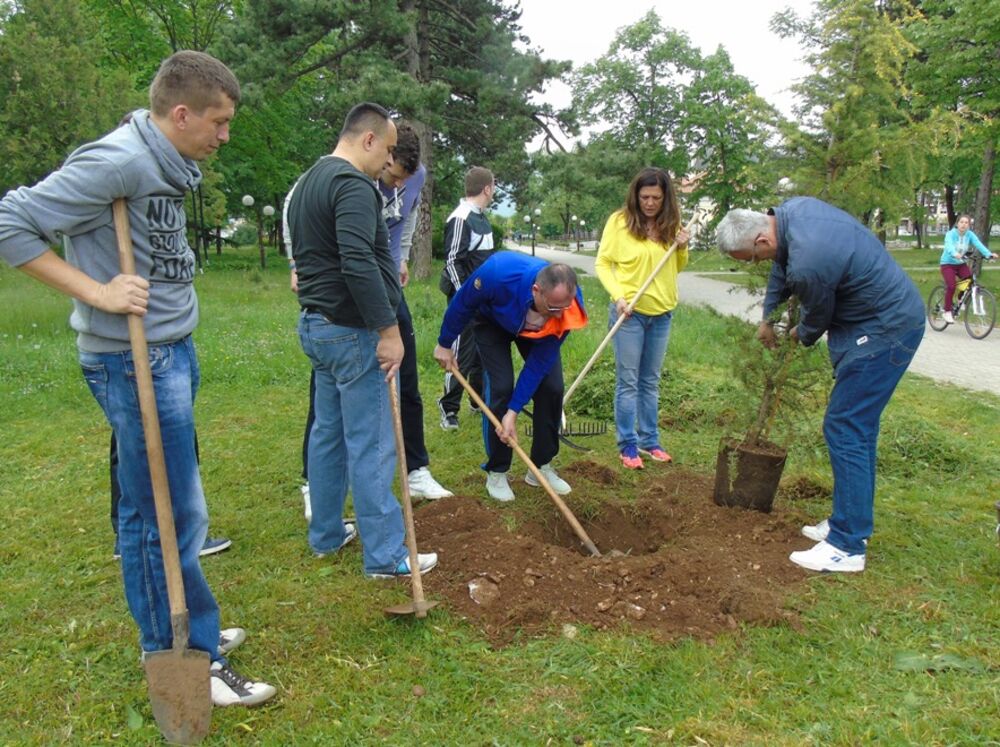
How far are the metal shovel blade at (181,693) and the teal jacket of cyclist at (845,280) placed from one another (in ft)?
9.30

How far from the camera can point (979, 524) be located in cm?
396

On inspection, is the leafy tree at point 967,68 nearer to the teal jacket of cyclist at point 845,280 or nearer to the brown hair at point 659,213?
the brown hair at point 659,213

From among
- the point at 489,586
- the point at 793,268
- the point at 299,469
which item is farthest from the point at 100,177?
the point at 299,469

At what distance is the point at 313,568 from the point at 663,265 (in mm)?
2927

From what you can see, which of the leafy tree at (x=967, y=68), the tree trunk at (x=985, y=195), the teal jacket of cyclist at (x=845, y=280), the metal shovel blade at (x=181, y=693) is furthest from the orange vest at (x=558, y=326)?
the tree trunk at (x=985, y=195)

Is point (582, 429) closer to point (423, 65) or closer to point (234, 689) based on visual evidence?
point (234, 689)

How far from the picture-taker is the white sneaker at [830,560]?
3396 millimetres

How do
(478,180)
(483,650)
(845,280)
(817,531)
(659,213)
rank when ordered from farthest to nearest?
(478,180) < (659,213) < (817,531) < (845,280) < (483,650)

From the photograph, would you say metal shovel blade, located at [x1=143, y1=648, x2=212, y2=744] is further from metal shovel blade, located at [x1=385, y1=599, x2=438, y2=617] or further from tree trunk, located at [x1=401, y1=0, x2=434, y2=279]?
tree trunk, located at [x1=401, y1=0, x2=434, y2=279]

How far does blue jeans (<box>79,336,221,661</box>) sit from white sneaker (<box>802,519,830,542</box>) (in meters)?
2.93

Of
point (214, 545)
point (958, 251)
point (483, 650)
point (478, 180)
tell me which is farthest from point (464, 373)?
point (958, 251)

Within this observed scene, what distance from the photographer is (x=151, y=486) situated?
224 centimetres

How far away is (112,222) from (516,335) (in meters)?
2.37

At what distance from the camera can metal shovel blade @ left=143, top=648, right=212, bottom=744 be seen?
7.44 ft
